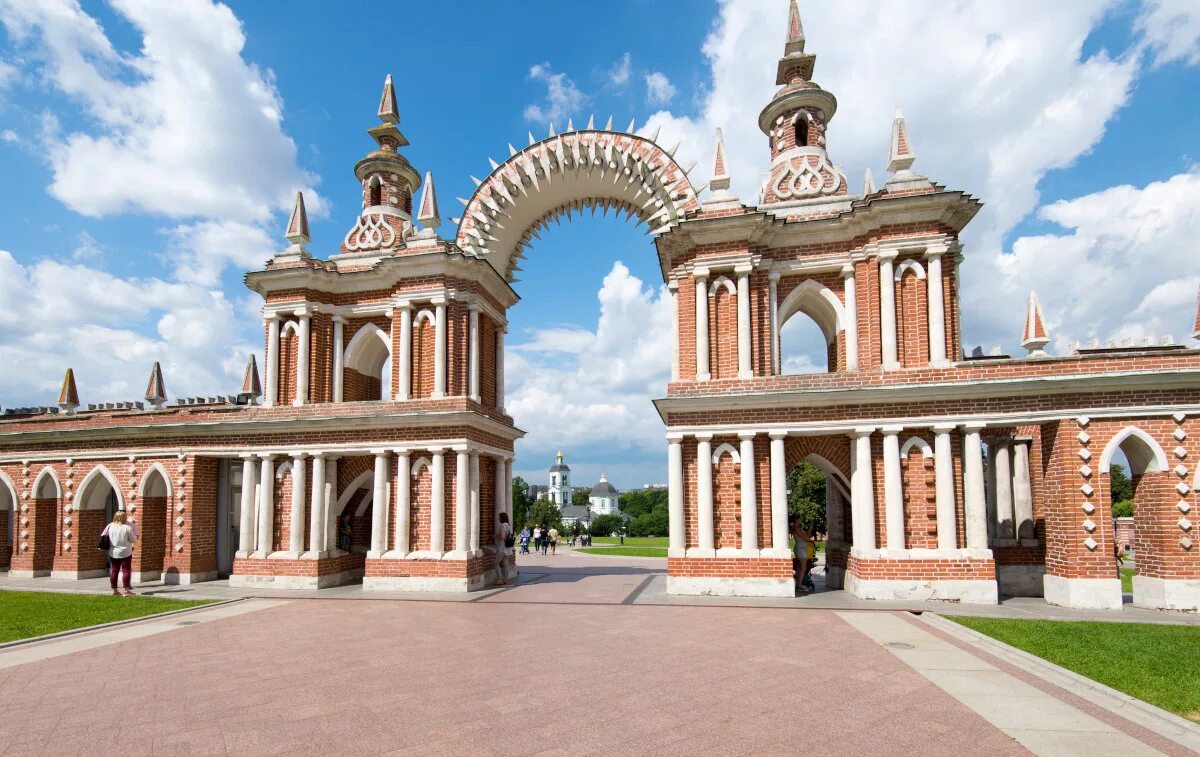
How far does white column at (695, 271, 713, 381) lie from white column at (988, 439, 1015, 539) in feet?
26.3

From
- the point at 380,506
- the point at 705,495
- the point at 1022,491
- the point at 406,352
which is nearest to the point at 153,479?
the point at 380,506

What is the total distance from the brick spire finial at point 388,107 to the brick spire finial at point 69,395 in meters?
15.5

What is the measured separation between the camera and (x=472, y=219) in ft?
64.6

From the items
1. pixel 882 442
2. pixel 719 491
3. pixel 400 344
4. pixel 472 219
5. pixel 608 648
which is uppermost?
pixel 472 219

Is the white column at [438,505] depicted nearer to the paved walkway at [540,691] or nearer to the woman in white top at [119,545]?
the paved walkway at [540,691]

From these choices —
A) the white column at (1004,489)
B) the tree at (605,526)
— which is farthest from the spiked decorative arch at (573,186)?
the tree at (605,526)

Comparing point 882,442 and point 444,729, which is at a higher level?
point 882,442

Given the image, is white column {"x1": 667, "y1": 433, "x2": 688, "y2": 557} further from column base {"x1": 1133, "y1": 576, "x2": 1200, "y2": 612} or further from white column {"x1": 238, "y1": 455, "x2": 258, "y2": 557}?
white column {"x1": 238, "y1": 455, "x2": 258, "y2": 557}

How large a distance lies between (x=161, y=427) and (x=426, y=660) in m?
15.2

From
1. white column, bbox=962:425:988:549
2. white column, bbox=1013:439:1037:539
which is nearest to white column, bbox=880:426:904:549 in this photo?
white column, bbox=962:425:988:549

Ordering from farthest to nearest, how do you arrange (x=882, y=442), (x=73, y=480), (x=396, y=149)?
1. (x=396, y=149)
2. (x=73, y=480)
3. (x=882, y=442)

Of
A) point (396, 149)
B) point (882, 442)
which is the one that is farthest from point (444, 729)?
point (396, 149)

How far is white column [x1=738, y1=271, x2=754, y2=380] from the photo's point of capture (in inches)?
639

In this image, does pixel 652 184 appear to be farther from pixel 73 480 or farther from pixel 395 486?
pixel 73 480
